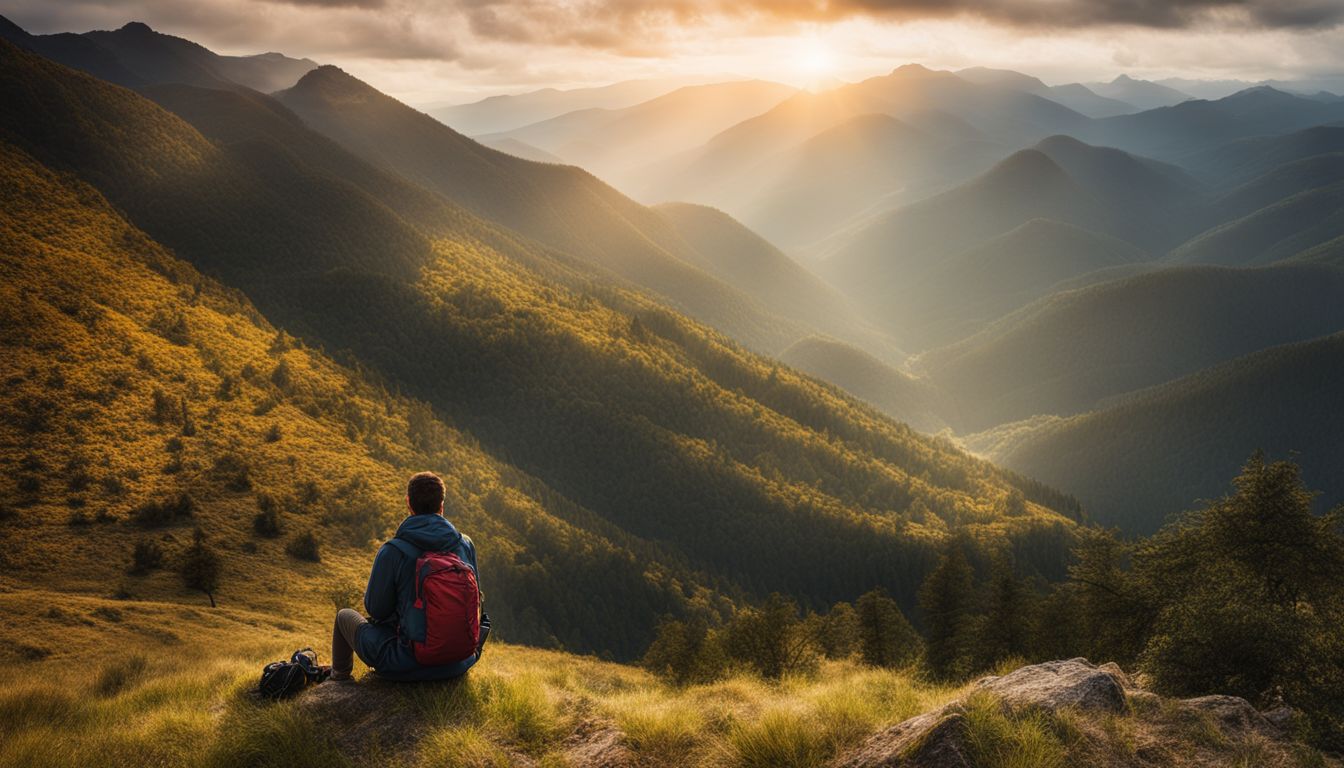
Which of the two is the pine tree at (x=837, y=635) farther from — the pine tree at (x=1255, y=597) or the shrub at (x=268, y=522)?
Result: the shrub at (x=268, y=522)

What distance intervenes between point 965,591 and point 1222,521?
43591 millimetres

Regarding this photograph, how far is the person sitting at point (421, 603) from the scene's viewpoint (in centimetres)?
1185

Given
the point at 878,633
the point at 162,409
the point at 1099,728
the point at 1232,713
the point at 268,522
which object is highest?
the point at 1099,728

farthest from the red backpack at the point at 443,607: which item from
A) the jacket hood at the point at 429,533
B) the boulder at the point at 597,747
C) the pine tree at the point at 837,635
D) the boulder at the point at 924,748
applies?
the pine tree at the point at 837,635

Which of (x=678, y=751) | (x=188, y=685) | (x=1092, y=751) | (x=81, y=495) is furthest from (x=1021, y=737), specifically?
(x=81, y=495)

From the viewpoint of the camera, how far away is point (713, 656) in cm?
5712

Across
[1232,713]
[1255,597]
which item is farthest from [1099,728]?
[1255,597]

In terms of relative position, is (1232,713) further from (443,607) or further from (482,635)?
(443,607)

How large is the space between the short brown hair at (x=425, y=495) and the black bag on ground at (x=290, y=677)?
421cm

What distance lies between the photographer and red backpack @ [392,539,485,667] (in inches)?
464

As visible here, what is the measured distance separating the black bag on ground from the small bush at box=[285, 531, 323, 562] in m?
72.6

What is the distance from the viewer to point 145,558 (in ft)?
195

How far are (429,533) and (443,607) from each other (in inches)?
52.9

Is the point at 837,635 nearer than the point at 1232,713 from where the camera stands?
No
